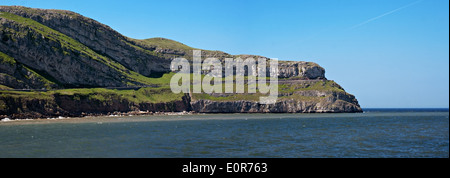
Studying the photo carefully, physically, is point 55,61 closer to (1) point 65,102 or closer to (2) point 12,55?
(2) point 12,55
